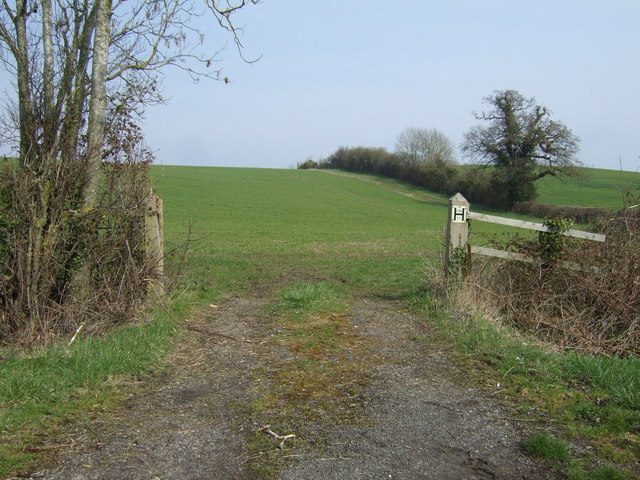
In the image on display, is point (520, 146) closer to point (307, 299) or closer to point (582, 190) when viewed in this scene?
point (582, 190)

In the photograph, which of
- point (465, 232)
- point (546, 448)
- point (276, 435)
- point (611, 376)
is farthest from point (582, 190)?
point (276, 435)

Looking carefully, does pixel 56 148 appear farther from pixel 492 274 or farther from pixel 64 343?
pixel 492 274

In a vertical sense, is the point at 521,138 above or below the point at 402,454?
above

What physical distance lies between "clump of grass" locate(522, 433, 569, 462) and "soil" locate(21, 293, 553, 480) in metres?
0.11

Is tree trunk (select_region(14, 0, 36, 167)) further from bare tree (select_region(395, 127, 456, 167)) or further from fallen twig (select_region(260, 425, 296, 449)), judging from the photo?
bare tree (select_region(395, 127, 456, 167))

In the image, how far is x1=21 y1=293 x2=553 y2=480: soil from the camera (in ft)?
12.4

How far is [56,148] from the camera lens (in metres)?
7.16

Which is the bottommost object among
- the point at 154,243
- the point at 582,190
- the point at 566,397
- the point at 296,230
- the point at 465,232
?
the point at 296,230

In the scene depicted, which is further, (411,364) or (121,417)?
(411,364)

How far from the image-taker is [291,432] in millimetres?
4336

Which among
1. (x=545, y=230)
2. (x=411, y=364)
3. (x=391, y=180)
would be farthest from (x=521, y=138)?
(x=411, y=364)

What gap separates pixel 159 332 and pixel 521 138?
52.4m

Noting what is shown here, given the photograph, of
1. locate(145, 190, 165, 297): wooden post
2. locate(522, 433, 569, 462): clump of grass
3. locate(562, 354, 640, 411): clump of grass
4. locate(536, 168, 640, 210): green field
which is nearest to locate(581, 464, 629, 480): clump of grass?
locate(522, 433, 569, 462): clump of grass

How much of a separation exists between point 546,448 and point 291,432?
1.83 metres
